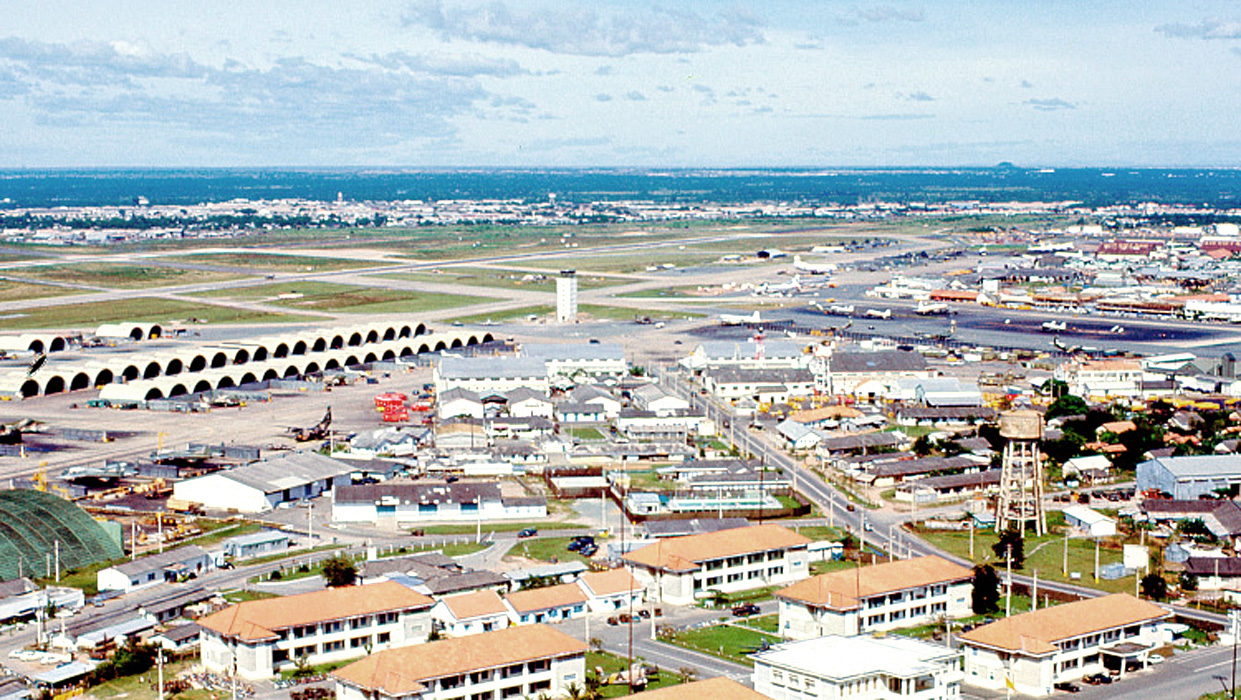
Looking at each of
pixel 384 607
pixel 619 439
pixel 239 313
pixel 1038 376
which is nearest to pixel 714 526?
pixel 384 607

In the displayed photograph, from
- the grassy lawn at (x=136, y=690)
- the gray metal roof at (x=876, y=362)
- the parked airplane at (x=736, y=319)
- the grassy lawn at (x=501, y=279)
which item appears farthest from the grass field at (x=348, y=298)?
the grassy lawn at (x=136, y=690)

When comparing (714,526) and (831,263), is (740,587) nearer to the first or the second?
(714,526)

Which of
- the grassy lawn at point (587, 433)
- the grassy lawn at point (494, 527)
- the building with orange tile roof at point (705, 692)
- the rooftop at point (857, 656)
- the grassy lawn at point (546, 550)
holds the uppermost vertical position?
the building with orange tile roof at point (705, 692)

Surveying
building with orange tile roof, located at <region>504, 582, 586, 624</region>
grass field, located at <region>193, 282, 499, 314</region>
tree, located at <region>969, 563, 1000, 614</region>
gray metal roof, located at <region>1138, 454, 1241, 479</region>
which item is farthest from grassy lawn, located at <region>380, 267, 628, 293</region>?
tree, located at <region>969, 563, 1000, 614</region>

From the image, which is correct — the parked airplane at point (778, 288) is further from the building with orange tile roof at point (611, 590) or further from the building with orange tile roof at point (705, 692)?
the building with orange tile roof at point (705, 692)

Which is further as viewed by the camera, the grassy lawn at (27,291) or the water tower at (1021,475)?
the grassy lawn at (27,291)

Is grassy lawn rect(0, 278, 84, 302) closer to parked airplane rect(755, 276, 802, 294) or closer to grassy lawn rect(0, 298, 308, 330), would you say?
grassy lawn rect(0, 298, 308, 330)
